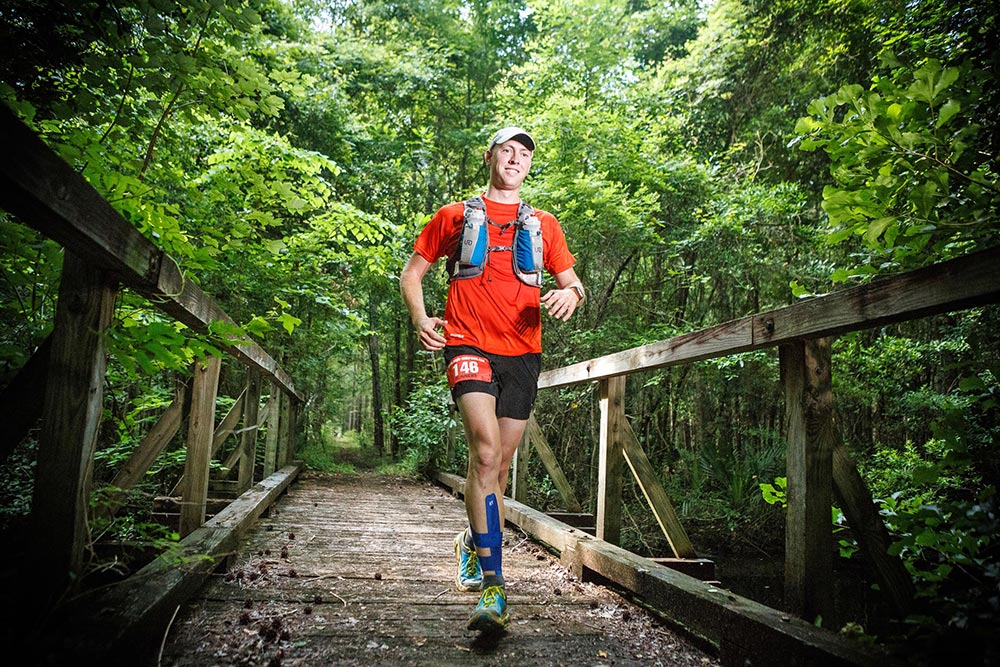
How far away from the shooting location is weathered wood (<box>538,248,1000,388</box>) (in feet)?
3.91

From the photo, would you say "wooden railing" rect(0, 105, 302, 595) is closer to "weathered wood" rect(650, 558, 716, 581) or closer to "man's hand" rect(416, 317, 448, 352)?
"man's hand" rect(416, 317, 448, 352)

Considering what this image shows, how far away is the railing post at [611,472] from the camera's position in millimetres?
3160

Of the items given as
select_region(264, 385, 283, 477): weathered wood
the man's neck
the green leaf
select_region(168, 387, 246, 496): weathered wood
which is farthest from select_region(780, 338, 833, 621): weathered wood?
select_region(264, 385, 283, 477): weathered wood

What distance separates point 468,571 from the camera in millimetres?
2682

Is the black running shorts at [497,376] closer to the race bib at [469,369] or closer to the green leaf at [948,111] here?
the race bib at [469,369]

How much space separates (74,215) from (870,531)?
7.26 feet

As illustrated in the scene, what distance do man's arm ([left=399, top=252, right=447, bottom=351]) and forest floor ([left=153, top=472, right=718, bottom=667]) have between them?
1109 mm

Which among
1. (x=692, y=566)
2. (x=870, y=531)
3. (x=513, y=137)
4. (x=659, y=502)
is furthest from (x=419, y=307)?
(x=870, y=531)

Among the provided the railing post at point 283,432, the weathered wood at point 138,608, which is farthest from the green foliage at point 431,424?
the weathered wood at point 138,608

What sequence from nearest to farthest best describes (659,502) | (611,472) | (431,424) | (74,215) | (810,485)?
(74,215)
(810,485)
(659,502)
(611,472)
(431,424)

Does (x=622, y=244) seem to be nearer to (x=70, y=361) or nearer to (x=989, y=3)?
(x=989, y=3)

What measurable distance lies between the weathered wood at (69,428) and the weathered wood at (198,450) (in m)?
1.24

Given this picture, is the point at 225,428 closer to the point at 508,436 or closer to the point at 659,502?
the point at 508,436

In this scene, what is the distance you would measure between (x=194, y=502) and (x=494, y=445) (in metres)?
1.45
